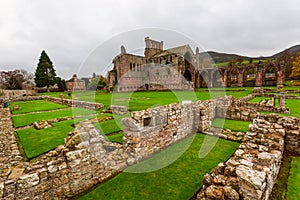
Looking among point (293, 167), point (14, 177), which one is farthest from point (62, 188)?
point (293, 167)

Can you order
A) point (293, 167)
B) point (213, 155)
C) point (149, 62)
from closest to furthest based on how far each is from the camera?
point (293, 167) < point (213, 155) < point (149, 62)

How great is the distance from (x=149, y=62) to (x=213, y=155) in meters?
49.3

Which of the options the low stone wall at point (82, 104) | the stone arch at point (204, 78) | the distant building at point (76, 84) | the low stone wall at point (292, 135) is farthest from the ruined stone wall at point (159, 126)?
the distant building at point (76, 84)

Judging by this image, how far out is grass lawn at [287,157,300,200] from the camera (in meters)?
3.29

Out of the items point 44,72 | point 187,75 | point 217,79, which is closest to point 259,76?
point 217,79

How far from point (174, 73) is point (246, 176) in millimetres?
41432

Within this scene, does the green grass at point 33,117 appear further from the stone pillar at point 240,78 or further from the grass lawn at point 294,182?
the stone pillar at point 240,78

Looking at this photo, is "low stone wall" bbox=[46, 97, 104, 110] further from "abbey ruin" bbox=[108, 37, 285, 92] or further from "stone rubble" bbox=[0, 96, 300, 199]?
"abbey ruin" bbox=[108, 37, 285, 92]

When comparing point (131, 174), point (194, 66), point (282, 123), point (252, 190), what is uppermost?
point (194, 66)

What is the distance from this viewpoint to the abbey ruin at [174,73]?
4038cm

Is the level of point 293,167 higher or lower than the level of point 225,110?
lower

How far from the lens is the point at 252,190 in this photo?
2549 mm

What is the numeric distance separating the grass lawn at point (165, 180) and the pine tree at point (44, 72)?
5272cm

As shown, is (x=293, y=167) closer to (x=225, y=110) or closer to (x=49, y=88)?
(x=225, y=110)
